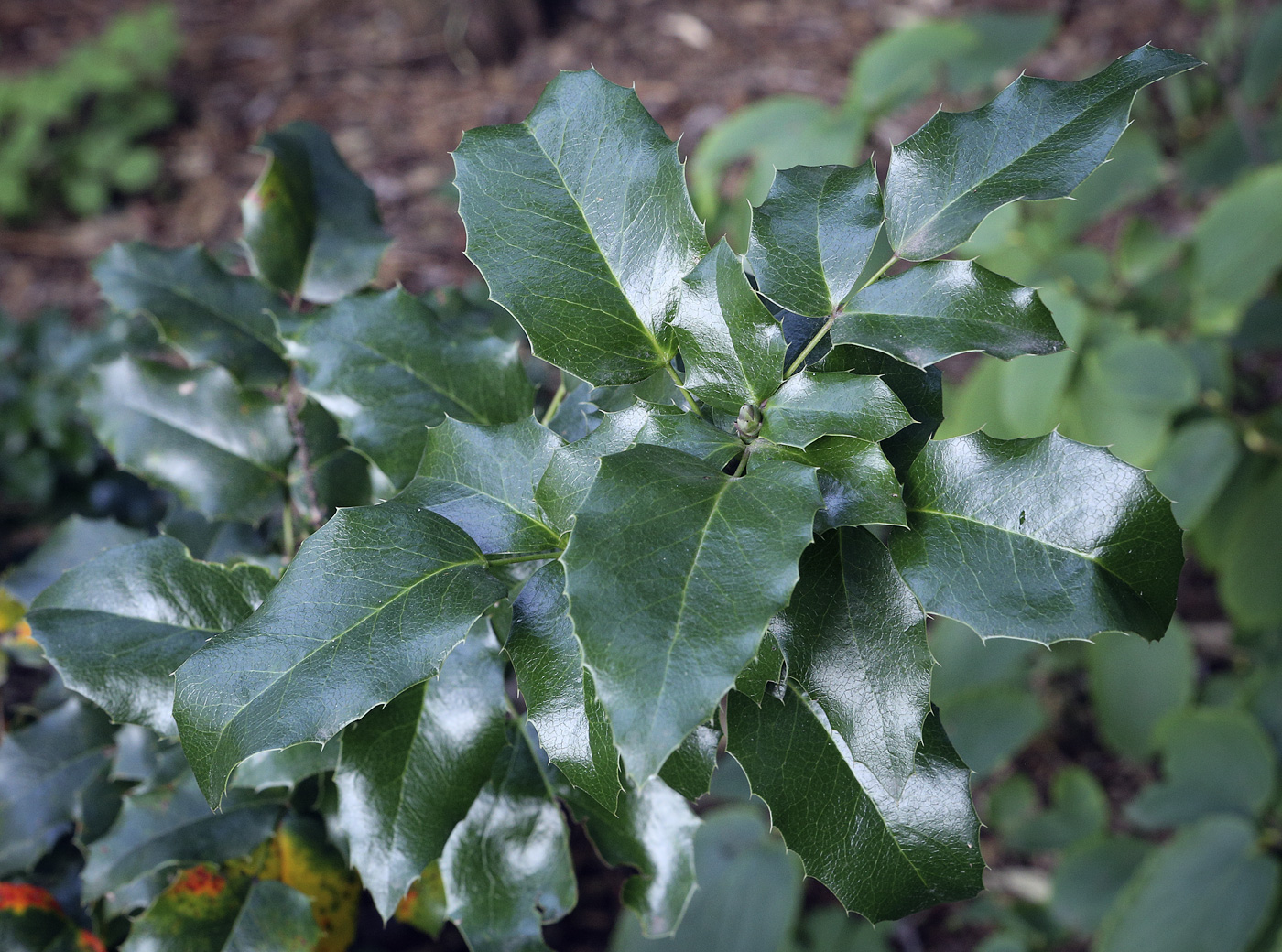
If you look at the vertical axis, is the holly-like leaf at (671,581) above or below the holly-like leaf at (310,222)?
above

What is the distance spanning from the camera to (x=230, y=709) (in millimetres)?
588

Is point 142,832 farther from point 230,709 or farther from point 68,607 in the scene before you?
point 230,709

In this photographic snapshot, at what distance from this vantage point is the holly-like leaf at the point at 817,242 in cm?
68

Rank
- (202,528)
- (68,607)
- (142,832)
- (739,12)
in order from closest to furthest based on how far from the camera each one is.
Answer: (68,607), (142,832), (202,528), (739,12)

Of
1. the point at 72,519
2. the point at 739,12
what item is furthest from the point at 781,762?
the point at 739,12

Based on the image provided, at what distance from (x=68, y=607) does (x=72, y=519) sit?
49 cm

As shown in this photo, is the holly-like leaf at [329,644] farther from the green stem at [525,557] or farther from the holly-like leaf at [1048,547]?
the holly-like leaf at [1048,547]

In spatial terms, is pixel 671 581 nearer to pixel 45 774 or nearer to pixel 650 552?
pixel 650 552

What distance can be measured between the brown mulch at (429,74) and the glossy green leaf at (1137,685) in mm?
1981

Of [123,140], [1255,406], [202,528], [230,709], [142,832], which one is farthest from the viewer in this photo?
[123,140]

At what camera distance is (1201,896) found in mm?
1623

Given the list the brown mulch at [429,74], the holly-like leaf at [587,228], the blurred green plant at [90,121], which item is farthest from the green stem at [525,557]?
the blurred green plant at [90,121]

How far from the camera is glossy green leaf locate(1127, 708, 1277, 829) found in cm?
169

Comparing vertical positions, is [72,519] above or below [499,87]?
above
